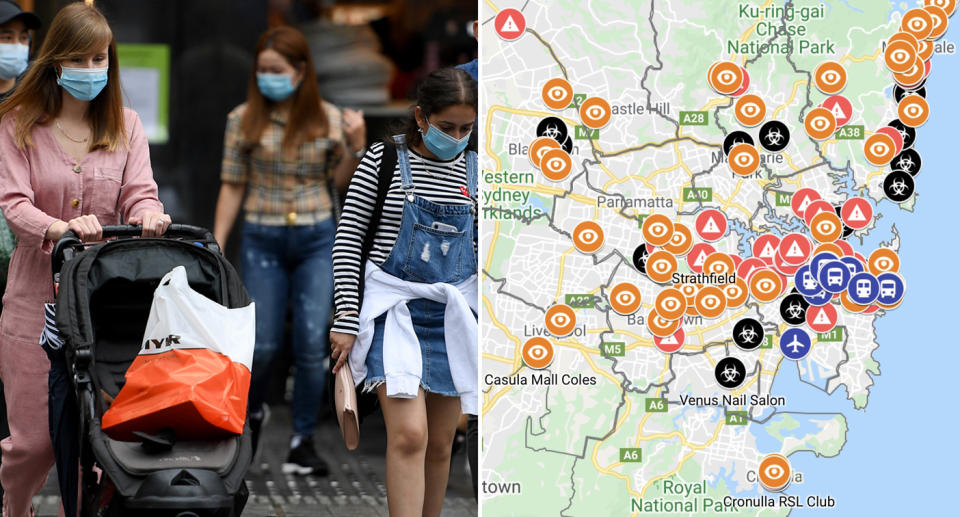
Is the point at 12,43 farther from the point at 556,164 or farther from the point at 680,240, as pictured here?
the point at 680,240

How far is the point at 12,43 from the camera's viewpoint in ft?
18.6

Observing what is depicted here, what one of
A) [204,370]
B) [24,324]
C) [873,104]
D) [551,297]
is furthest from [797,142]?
[24,324]

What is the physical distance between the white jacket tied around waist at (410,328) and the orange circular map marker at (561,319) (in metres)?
0.46

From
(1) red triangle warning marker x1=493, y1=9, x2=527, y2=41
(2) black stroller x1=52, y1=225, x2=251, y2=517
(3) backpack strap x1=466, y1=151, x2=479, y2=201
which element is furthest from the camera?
(3) backpack strap x1=466, y1=151, x2=479, y2=201

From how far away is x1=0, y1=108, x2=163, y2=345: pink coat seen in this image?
15.6 ft

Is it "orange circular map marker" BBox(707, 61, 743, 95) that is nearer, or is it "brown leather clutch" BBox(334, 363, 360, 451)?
"orange circular map marker" BBox(707, 61, 743, 95)

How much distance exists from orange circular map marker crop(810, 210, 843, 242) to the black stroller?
1.87m

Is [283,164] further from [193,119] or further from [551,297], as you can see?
[551,297]

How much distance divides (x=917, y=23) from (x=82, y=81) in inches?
109

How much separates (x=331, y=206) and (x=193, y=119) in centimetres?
168

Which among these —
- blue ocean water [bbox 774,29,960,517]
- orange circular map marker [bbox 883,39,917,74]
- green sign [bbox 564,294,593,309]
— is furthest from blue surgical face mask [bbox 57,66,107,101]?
orange circular map marker [bbox 883,39,917,74]

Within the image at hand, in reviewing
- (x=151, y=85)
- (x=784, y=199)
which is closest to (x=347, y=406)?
(x=784, y=199)

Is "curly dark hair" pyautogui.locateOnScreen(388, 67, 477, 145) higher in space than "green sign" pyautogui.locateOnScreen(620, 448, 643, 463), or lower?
higher

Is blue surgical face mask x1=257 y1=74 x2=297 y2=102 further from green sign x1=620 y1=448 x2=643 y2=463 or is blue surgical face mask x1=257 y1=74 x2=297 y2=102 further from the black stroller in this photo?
green sign x1=620 y1=448 x2=643 y2=463
